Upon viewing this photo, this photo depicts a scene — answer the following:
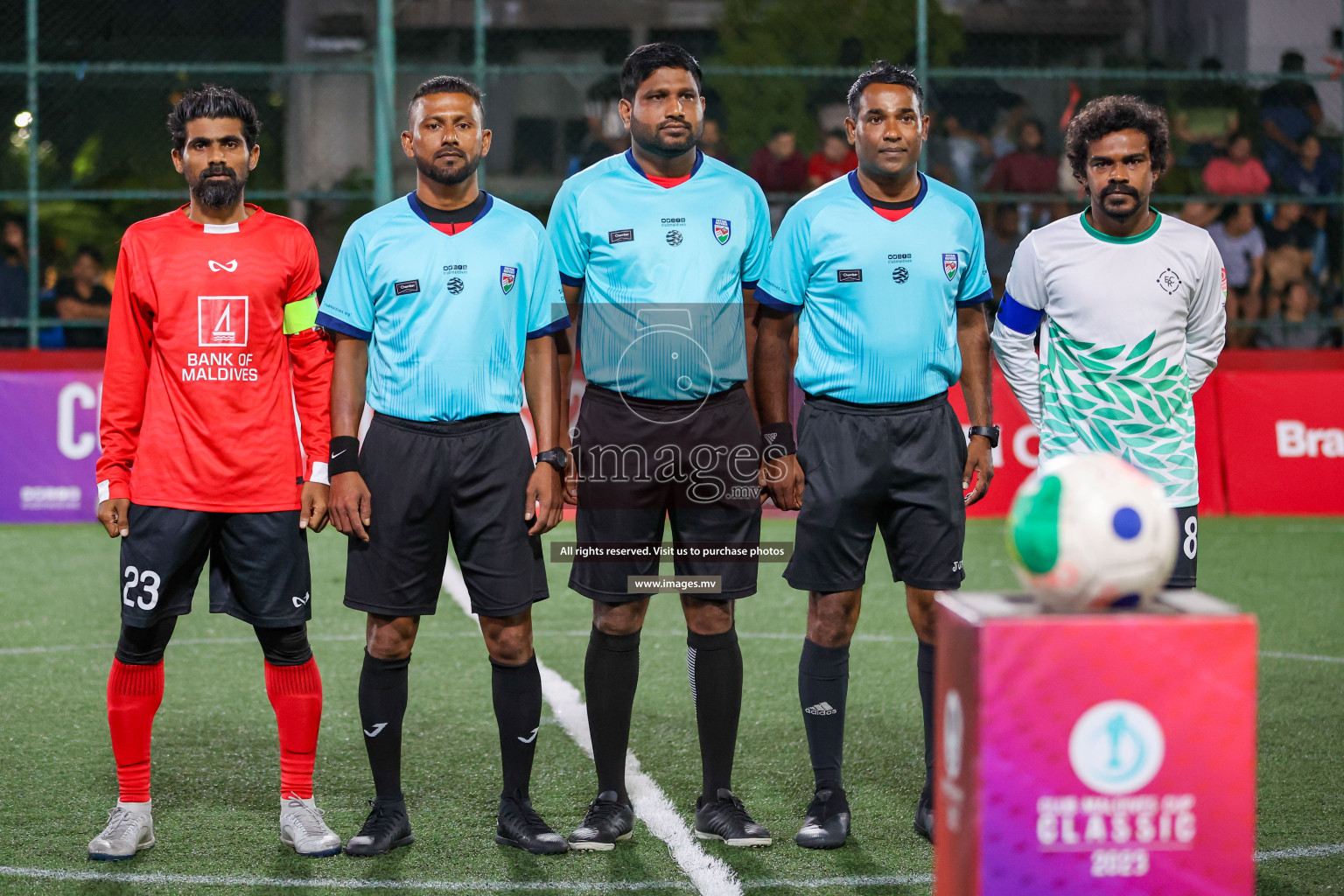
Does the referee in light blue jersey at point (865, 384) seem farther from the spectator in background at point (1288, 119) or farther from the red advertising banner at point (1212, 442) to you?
the spectator in background at point (1288, 119)

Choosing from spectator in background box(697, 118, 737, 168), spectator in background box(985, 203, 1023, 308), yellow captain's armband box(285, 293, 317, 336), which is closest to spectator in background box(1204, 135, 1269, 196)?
spectator in background box(985, 203, 1023, 308)

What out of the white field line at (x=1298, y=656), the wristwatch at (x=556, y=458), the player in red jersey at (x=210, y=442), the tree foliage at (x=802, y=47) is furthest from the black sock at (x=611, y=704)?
the tree foliage at (x=802, y=47)

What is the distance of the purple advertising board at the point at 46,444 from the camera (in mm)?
10688

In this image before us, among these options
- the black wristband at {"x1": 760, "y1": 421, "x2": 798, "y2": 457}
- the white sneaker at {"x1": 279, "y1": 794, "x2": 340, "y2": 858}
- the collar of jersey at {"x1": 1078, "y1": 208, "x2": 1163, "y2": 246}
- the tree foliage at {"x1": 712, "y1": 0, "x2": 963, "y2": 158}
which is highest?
the tree foliage at {"x1": 712, "y1": 0, "x2": 963, "y2": 158}

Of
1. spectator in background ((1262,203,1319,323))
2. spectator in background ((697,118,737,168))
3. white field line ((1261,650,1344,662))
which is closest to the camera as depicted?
white field line ((1261,650,1344,662))

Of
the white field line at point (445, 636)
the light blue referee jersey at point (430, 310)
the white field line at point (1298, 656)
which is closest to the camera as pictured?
the light blue referee jersey at point (430, 310)

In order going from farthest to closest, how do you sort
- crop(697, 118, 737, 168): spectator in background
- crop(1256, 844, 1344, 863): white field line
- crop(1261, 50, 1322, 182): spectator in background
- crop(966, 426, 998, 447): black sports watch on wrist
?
crop(1261, 50, 1322, 182): spectator in background → crop(697, 118, 737, 168): spectator in background → crop(966, 426, 998, 447): black sports watch on wrist → crop(1256, 844, 1344, 863): white field line

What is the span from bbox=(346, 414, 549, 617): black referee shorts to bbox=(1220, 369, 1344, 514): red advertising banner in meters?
7.99

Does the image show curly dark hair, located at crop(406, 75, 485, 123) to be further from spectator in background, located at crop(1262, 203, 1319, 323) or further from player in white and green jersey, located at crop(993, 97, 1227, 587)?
spectator in background, located at crop(1262, 203, 1319, 323)

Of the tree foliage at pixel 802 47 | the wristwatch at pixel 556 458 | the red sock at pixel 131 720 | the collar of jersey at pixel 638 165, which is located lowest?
the red sock at pixel 131 720

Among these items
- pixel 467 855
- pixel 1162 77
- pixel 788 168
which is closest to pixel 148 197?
pixel 788 168

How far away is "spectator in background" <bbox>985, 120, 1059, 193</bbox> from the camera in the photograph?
13344mm

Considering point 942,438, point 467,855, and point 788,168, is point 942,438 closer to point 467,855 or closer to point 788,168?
point 467,855

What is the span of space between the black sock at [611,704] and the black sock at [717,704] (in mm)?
209
